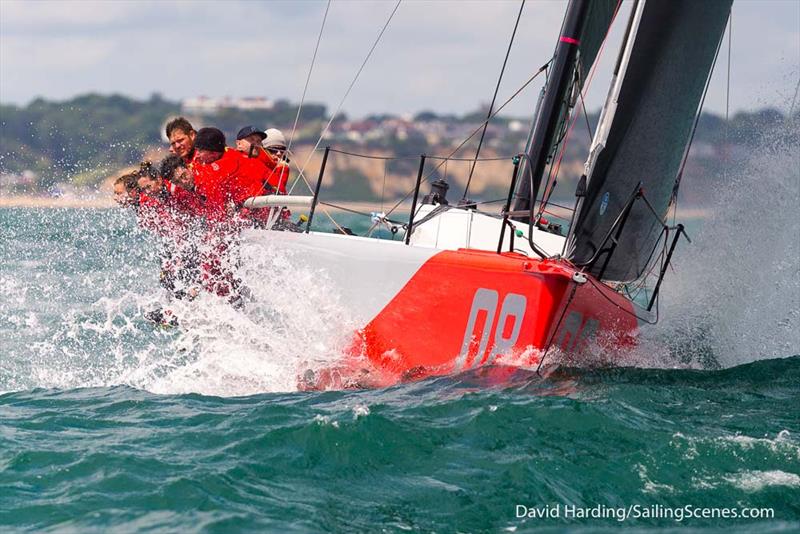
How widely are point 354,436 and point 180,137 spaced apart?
2686 mm

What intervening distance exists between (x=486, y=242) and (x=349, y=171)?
36361 mm

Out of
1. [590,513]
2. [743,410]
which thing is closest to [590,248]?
[743,410]

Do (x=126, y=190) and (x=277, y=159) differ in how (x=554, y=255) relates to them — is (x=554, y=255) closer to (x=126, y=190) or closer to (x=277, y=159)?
(x=277, y=159)

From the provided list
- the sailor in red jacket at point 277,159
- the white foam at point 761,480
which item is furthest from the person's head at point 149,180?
the white foam at point 761,480

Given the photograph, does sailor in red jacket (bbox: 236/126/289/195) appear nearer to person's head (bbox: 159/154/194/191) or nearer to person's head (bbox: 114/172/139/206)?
person's head (bbox: 159/154/194/191)

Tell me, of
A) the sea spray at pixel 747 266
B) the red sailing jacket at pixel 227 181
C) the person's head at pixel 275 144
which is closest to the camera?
the red sailing jacket at pixel 227 181

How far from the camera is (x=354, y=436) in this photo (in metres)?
4.03

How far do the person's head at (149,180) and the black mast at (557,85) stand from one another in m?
2.03

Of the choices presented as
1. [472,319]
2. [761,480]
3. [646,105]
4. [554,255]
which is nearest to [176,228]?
[472,319]

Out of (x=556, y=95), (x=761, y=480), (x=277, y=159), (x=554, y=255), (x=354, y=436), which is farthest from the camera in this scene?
(x=277, y=159)

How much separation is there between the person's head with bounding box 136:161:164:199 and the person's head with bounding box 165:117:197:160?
186mm

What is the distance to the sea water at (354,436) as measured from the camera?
11.2ft

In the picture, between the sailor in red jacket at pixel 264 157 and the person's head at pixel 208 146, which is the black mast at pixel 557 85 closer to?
the sailor in red jacket at pixel 264 157

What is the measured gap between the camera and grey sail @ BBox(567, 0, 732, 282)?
5.40 meters
